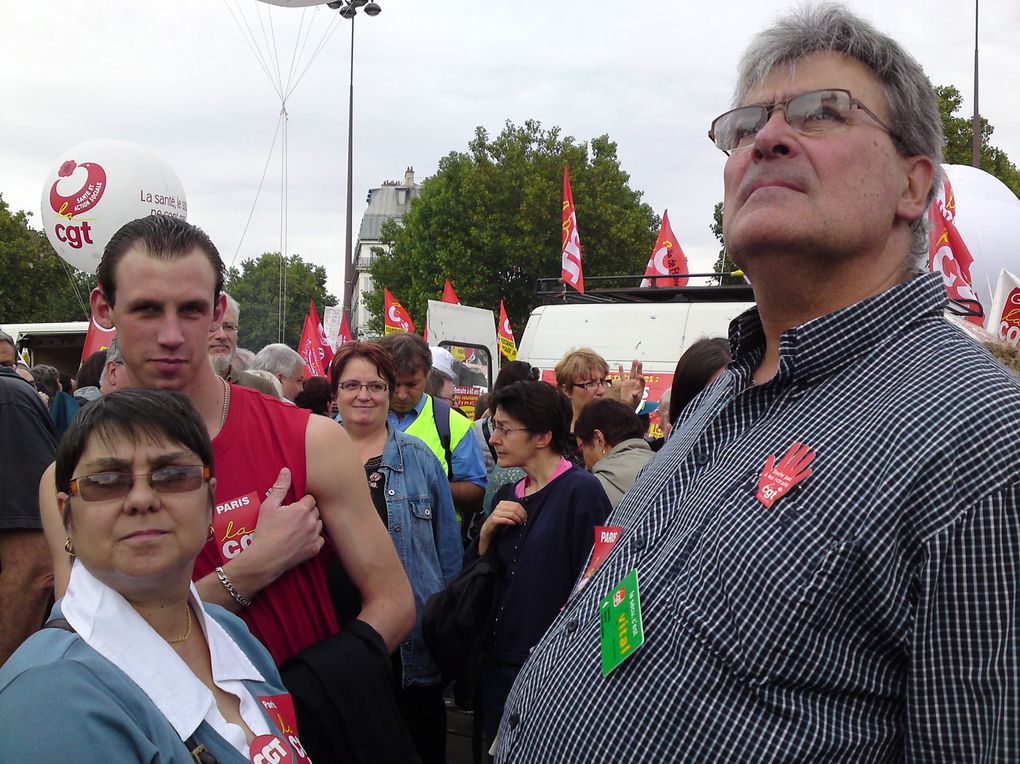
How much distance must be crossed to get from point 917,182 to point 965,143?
24881 millimetres

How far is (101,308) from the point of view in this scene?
2.18 meters

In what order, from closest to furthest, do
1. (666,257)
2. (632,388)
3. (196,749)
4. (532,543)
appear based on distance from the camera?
(196,749)
(532,543)
(632,388)
(666,257)

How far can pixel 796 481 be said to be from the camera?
1291 millimetres

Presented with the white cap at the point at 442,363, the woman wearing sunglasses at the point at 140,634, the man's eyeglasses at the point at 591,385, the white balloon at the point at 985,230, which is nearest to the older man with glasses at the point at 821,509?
the woman wearing sunglasses at the point at 140,634

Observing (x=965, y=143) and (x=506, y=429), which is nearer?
(x=506, y=429)

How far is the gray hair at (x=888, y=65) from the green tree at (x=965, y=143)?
22552mm

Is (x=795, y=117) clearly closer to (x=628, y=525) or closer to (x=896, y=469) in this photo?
(x=896, y=469)

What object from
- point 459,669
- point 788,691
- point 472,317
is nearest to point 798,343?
point 788,691

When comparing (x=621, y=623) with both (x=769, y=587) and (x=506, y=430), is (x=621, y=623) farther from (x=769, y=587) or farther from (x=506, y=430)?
(x=506, y=430)

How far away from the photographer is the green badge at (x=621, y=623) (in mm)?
1413

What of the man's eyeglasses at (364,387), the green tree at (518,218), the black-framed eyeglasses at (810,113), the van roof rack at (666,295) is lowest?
the man's eyeglasses at (364,387)

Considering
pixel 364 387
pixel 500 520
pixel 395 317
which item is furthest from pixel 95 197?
pixel 500 520

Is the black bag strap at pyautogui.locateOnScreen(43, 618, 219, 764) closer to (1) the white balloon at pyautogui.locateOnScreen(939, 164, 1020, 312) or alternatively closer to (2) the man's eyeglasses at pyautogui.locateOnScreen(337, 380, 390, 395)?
(2) the man's eyeglasses at pyautogui.locateOnScreen(337, 380, 390, 395)

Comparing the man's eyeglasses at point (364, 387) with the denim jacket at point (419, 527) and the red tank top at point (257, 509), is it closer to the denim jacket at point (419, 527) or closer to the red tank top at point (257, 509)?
the denim jacket at point (419, 527)
